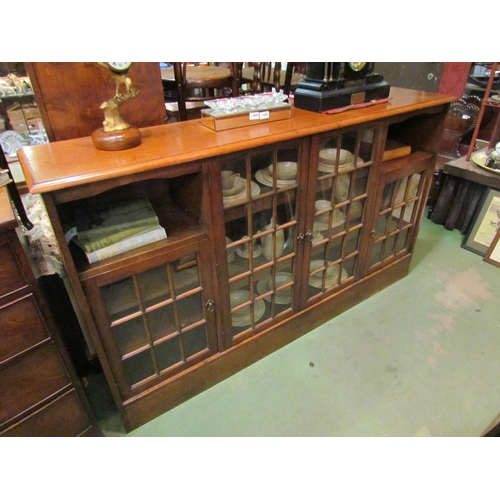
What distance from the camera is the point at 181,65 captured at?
1.74 metres

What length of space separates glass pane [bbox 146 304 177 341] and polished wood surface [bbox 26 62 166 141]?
651 mm

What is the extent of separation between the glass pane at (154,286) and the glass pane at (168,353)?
196mm

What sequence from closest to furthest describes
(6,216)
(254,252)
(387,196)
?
(6,216), (254,252), (387,196)

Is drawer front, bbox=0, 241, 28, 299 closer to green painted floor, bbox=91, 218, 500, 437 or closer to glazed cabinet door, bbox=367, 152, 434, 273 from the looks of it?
green painted floor, bbox=91, 218, 500, 437

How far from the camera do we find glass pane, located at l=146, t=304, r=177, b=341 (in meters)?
1.27

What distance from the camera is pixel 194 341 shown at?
4.74 ft

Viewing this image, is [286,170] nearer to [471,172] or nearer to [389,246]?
[389,246]

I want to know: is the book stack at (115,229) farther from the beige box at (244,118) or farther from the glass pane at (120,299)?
the beige box at (244,118)

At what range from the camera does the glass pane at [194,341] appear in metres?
1.42

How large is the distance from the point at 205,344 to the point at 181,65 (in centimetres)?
133

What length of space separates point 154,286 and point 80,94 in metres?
0.65

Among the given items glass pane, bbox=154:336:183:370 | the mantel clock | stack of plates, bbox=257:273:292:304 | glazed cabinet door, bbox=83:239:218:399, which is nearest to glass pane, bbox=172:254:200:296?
glazed cabinet door, bbox=83:239:218:399

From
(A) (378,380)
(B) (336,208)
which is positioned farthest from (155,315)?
(A) (378,380)

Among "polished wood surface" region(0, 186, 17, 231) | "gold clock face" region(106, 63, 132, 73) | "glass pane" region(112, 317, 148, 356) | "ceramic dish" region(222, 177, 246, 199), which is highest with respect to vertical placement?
"gold clock face" region(106, 63, 132, 73)
